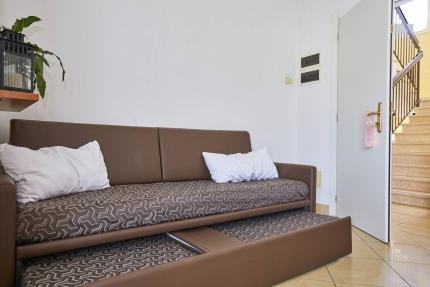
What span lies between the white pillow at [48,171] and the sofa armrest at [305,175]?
147cm

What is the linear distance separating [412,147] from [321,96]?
201 centimetres

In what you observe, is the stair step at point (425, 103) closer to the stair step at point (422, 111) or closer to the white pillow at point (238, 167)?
the stair step at point (422, 111)

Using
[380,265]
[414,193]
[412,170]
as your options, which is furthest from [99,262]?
[412,170]

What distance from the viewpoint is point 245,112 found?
9.93 feet

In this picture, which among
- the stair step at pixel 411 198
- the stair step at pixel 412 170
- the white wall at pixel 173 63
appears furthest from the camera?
the stair step at pixel 412 170

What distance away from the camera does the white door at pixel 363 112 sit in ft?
7.63

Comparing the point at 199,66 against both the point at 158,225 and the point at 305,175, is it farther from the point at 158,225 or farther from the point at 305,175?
the point at 158,225

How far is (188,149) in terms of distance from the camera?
237 centimetres

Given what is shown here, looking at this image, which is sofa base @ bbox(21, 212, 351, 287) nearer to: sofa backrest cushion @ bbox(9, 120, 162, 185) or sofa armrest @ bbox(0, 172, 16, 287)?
sofa armrest @ bbox(0, 172, 16, 287)

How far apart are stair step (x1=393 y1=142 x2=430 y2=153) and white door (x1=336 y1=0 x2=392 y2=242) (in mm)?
1925

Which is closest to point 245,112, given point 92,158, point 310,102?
point 310,102

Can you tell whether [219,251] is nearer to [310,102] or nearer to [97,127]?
[97,127]

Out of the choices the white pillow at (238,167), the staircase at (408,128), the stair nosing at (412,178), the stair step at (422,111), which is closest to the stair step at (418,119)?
the staircase at (408,128)

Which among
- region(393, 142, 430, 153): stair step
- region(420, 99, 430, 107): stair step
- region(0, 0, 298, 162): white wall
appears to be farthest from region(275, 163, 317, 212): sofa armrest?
region(420, 99, 430, 107): stair step
